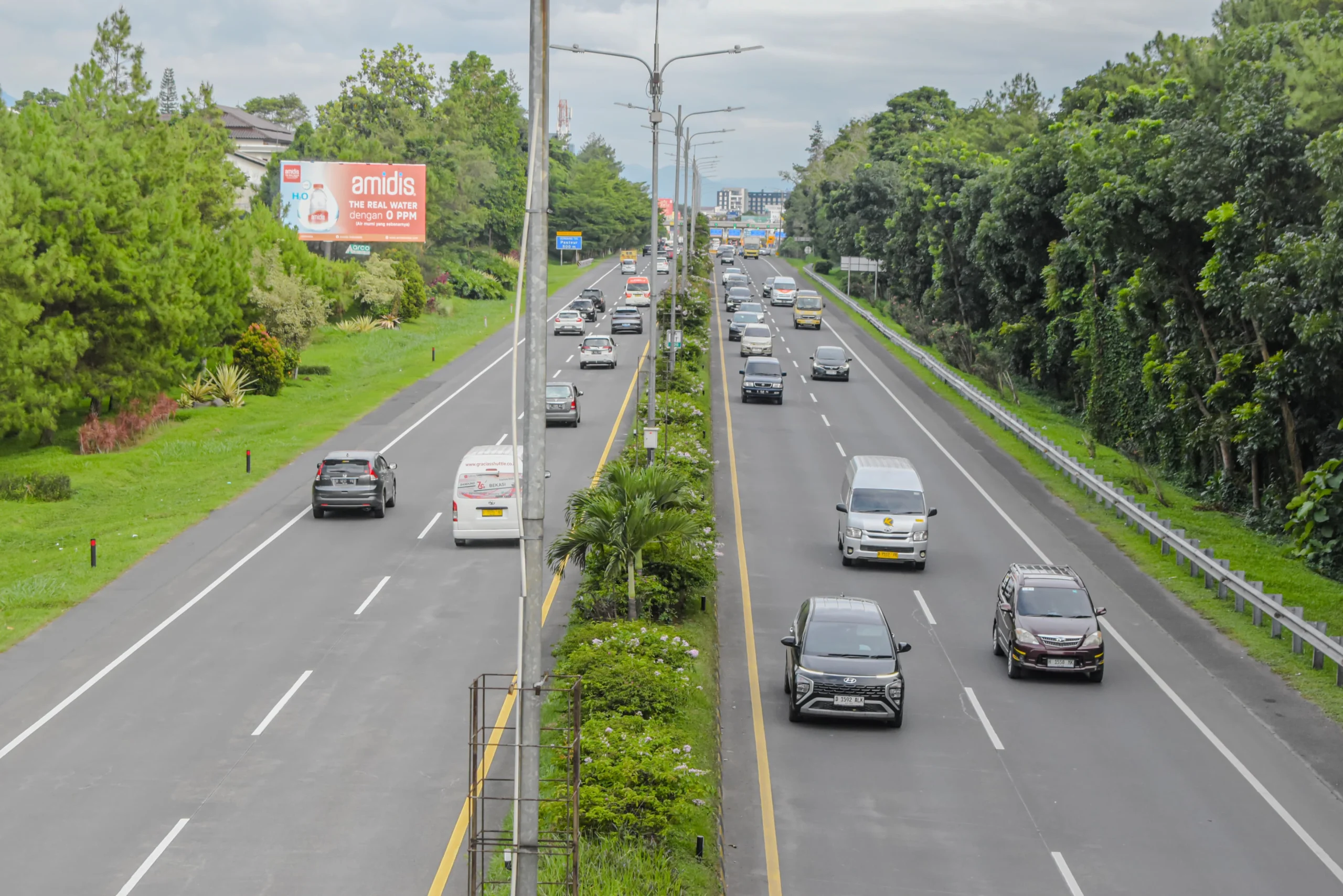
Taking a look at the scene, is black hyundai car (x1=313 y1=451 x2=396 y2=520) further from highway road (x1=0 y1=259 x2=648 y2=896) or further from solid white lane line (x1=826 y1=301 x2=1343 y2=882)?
solid white lane line (x1=826 y1=301 x2=1343 y2=882)

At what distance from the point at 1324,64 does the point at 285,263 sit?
4978 centimetres

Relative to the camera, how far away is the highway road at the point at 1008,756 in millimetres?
14828

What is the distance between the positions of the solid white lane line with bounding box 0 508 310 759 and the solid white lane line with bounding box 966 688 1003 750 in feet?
43.2

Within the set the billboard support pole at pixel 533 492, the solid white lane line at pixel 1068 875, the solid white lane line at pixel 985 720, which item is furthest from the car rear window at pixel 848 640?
the billboard support pole at pixel 533 492

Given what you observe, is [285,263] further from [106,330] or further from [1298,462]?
[1298,462]

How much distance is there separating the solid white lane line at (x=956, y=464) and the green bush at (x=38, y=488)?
2527cm

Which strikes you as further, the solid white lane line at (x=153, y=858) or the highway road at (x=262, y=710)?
the highway road at (x=262, y=710)

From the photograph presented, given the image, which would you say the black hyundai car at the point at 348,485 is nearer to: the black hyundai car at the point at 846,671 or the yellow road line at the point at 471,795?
the yellow road line at the point at 471,795

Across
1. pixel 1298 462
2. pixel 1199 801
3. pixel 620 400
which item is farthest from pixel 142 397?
pixel 1199 801

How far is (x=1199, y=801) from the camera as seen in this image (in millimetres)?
16859

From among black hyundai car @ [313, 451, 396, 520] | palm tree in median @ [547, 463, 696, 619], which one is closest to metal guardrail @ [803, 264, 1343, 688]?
palm tree in median @ [547, 463, 696, 619]

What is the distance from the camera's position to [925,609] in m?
25.8

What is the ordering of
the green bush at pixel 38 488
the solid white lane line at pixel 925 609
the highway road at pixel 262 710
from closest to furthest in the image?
1. the highway road at pixel 262 710
2. the solid white lane line at pixel 925 609
3. the green bush at pixel 38 488

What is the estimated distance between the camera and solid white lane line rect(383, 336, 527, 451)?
43188 mm
